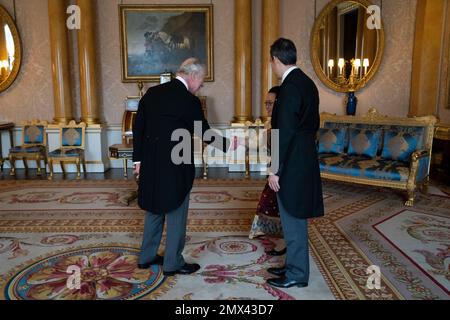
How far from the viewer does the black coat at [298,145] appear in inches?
102

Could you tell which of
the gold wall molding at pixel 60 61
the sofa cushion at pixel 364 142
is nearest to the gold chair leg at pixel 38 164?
the gold wall molding at pixel 60 61

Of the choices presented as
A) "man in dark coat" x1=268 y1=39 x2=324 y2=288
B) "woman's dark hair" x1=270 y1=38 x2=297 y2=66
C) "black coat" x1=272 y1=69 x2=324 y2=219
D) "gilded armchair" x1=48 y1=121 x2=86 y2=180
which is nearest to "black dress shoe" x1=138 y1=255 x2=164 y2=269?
"man in dark coat" x1=268 y1=39 x2=324 y2=288

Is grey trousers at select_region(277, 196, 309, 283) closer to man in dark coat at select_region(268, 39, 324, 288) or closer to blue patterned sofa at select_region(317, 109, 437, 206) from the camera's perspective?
man in dark coat at select_region(268, 39, 324, 288)

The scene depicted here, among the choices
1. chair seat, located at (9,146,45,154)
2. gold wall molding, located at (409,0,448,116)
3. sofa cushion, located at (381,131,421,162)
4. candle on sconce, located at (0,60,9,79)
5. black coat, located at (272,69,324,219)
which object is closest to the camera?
black coat, located at (272,69,324,219)

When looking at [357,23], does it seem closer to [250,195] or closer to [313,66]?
[313,66]

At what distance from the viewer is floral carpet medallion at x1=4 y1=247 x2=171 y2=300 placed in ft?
9.24

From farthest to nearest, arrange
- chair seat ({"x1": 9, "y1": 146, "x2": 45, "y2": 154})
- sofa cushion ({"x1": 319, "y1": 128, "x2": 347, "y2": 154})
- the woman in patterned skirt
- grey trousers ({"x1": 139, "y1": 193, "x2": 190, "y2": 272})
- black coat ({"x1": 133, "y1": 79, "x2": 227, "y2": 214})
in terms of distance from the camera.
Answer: chair seat ({"x1": 9, "y1": 146, "x2": 45, "y2": 154}) < sofa cushion ({"x1": 319, "y1": 128, "x2": 347, "y2": 154}) < the woman in patterned skirt < grey trousers ({"x1": 139, "y1": 193, "x2": 190, "y2": 272}) < black coat ({"x1": 133, "y1": 79, "x2": 227, "y2": 214})

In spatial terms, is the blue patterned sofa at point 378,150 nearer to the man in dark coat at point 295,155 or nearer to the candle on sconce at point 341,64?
the candle on sconce at point 341,64

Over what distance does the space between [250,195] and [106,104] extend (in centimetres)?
378

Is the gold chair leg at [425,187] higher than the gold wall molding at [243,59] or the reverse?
the reverse

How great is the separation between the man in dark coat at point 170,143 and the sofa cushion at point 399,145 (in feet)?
11.3

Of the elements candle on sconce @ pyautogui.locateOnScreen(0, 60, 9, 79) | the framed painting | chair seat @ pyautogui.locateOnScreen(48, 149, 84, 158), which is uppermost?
Result: the framed painting

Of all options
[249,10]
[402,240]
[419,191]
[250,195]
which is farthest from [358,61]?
[402,240]

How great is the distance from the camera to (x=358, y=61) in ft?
24.9
